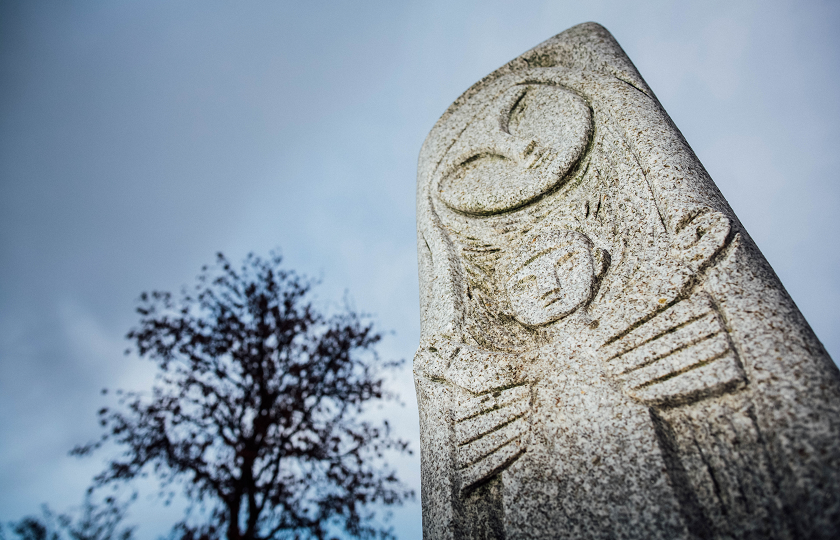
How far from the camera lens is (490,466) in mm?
1490

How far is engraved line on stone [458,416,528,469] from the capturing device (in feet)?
4.92

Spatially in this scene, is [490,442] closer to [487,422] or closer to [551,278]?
[487,422]

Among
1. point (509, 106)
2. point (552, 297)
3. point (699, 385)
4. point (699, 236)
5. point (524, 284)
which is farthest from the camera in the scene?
point (509, 106)

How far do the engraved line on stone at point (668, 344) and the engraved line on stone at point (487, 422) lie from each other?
396mm

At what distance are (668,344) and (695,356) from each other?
0.08 metres

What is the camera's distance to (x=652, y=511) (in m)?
1.14

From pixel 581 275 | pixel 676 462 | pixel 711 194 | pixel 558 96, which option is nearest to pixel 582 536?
pixel 676 462

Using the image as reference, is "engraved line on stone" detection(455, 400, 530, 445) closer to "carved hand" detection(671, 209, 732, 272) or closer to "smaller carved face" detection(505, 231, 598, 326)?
"smaller carved face" detection(505, 231, 598, 326)

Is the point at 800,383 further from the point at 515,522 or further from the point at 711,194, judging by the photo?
the point at 515,522

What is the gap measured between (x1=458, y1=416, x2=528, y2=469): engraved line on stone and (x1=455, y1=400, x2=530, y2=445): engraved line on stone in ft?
0.06

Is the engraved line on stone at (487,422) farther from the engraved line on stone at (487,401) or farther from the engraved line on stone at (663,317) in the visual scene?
the engraved line on stone at (663,317)

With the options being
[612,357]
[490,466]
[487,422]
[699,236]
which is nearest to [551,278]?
[612,357]

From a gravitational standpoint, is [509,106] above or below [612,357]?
above

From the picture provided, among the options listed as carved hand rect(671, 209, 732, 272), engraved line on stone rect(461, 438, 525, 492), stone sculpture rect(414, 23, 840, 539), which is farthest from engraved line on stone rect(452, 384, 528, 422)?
carved hand rect(671, 209, 732, 272)
